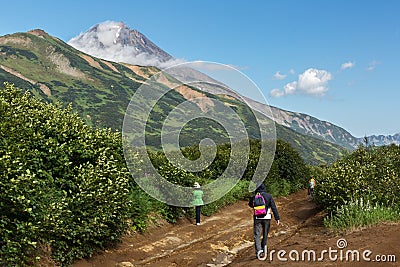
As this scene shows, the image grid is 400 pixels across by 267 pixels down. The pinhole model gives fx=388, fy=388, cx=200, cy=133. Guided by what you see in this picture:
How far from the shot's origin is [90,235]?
10641mm

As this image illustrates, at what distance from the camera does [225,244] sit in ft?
43.8

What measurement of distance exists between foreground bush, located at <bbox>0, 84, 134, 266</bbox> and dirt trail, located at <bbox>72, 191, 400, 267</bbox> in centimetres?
105

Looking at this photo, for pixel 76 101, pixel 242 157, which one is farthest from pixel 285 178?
pixel 76 101

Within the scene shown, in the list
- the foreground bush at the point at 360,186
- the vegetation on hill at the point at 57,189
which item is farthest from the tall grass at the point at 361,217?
the vegetation on hill at the point at 57,189

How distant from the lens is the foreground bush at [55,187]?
8359 millimetres

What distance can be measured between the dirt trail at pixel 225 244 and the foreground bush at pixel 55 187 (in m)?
1.05

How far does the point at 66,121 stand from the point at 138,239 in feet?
15.3

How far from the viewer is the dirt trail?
9.77m

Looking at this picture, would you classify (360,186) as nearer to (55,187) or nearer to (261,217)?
(261,217)

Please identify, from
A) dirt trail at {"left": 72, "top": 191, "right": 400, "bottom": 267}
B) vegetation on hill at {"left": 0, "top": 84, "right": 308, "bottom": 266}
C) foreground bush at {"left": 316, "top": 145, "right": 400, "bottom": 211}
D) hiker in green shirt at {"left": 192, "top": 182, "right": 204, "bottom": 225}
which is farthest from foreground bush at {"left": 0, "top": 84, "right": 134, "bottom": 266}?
foreground bush at {"left": 316, "top": 145, "right": 400, "bottom": 211}

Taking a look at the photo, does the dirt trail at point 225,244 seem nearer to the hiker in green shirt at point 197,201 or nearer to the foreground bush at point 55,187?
the hiker in green shirt at point 197,201

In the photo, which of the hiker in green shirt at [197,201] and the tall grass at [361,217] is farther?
the hiker in green shirt at [197,201]

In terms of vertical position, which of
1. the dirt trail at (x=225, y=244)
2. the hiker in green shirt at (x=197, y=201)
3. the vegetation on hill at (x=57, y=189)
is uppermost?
the vegetation on hill at (x=57, y=189)

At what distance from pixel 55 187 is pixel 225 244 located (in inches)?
241
